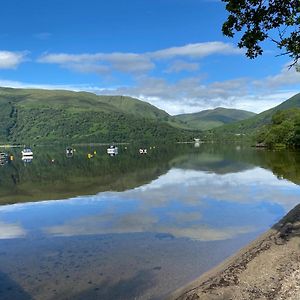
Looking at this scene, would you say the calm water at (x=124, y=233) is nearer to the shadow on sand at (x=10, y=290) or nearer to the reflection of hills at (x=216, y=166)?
the shadow on sand at (x=10, y=290)

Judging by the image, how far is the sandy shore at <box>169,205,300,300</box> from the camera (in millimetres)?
16594

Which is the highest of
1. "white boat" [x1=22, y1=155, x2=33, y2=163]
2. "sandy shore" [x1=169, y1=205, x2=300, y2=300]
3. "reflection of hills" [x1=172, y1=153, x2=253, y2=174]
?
"white boat" [x1=22, y1=155, x2=33, y2=163]

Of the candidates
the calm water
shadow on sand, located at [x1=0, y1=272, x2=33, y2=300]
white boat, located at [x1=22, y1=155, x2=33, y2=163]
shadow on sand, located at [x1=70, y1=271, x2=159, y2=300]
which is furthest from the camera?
white boat, located at [x1=22, y1=155, x2=33, y2=163]

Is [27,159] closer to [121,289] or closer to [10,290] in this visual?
[10,290]

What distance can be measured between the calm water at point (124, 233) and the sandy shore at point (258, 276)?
7.03ft

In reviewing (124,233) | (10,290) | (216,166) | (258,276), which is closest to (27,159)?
(216,166)

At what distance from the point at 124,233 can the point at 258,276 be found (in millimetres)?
15912

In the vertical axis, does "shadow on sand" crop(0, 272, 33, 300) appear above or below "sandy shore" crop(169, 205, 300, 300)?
below

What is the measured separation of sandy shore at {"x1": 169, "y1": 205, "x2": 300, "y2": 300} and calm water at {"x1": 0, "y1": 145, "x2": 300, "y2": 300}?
7.03 feet

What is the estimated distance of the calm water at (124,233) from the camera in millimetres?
21953

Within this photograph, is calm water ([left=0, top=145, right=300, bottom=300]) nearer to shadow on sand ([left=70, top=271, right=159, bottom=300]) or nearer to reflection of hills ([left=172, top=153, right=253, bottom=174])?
shadow on sand ([left=70, top=271, right=159, bottom=300])

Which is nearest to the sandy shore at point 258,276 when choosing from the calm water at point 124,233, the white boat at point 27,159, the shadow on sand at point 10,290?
the calm water at point 124,233

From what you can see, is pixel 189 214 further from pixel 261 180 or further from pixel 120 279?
pixel 261 180

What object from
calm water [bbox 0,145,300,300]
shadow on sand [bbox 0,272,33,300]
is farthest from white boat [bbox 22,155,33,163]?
shadow on sand [bbox 0,272,33,300]
